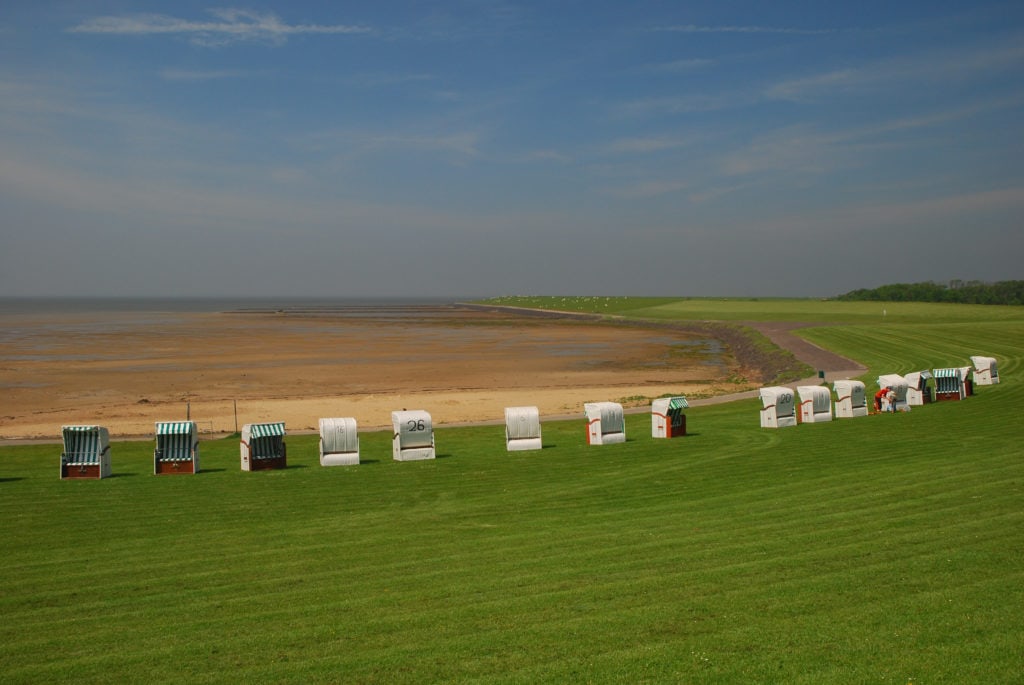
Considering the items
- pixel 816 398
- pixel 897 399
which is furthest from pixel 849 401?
pixel 897 399

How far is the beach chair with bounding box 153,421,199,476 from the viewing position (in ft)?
72.4

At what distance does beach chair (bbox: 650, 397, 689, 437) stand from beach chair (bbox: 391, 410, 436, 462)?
7828mm

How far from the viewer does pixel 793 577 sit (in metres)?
11.8

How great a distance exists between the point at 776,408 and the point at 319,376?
39.3 m

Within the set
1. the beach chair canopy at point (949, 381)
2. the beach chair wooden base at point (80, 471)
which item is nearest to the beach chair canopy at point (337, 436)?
the beach chair wooden base at point (80, 471)

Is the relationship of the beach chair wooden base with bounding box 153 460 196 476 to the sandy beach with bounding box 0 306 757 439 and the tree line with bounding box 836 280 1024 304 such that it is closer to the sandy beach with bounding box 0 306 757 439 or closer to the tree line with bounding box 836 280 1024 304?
the sandy beach with bounding box 0 306 757 439

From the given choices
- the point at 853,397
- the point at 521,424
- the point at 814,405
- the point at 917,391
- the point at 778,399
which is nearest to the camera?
the point at 521,424

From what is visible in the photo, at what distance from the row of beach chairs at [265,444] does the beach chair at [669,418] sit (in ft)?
13.7

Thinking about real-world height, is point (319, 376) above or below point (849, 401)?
above

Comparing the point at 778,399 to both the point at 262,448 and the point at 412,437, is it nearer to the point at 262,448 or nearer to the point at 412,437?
the point at 412,437

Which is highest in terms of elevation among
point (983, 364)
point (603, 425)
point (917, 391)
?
point (983, 364)

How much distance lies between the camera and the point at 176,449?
22328mm

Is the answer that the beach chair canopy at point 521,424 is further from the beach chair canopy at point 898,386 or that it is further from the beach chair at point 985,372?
the beach chair at point 985,372

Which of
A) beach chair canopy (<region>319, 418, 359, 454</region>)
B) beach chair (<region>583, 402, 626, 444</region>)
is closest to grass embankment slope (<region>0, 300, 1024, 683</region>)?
beach chair canopy (<region>319, 418, 359, 454</region>)
